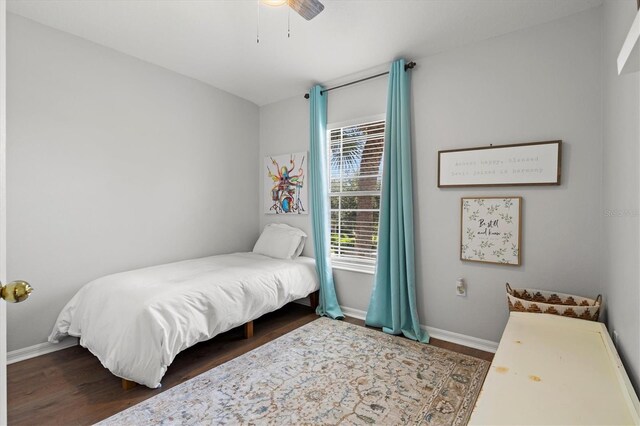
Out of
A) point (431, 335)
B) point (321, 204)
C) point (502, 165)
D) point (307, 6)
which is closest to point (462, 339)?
point (431, 335)

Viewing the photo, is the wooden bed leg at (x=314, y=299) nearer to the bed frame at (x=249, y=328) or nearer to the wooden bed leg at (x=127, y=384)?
the bed frame at (x=249, y=328)

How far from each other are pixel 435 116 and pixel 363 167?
887 mm

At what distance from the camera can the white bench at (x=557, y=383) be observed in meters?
0.94

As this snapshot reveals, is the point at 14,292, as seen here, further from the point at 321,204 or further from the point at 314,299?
the point at 314,299

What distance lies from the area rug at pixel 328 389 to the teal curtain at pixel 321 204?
2.55ft

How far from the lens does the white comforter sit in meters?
1.95

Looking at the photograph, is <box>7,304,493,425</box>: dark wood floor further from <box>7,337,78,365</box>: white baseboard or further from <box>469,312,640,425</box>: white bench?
<box>469,312,640,425</box>: white bench

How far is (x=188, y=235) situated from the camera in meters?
3.44

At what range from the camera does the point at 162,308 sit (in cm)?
207

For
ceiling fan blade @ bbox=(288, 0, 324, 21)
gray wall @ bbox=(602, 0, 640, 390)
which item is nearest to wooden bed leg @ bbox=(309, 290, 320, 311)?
gray wall @ bbox=(602, 0, 640, 390)

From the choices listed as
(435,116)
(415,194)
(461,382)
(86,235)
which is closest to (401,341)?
(461,382)

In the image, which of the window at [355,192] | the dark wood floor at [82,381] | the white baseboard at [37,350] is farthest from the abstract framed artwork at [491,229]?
the white baseboard at [37,350]

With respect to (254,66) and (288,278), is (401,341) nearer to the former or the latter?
(288,278)

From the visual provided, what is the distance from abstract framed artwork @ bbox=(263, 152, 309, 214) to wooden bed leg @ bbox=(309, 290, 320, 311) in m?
0.98
